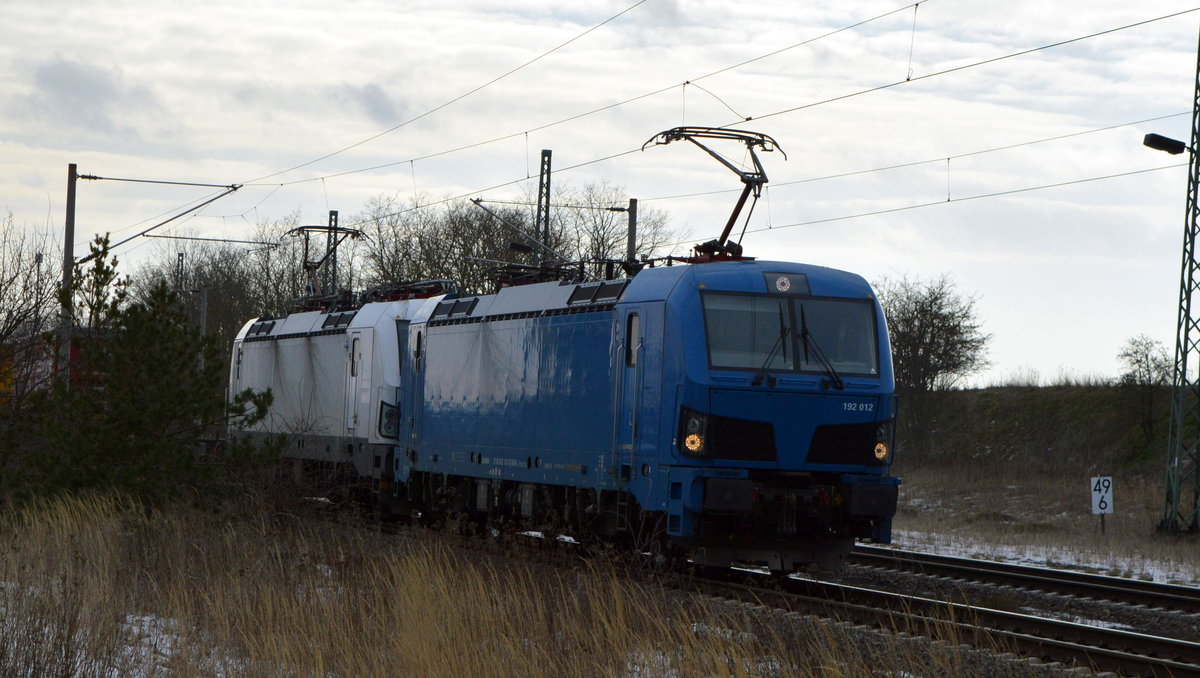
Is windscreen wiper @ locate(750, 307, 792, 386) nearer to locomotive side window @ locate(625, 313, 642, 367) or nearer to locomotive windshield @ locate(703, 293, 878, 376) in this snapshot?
locomotive windshield @ locate(703, 293, 878, 376)

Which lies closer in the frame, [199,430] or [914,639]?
[914,639]

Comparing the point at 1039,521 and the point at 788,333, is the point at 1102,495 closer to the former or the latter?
the point at 1039,521

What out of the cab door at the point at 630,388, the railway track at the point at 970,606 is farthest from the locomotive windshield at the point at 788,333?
the railway track at the point at 970,606

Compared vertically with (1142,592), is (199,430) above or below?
above

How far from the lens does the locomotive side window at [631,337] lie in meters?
14.2

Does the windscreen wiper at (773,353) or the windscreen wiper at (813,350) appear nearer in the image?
the windscreen wiper at (773,353)

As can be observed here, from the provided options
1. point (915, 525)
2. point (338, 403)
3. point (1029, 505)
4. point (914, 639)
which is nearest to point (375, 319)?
point (338, 403)

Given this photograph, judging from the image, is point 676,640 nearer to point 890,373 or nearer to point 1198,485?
point 890,373

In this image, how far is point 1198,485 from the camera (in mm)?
21516

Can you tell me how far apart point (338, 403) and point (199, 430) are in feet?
19.0

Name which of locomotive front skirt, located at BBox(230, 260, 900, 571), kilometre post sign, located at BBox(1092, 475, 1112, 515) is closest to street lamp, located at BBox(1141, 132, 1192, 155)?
kilometre post sign, located at BBox(1092, 475, 1112, 515)

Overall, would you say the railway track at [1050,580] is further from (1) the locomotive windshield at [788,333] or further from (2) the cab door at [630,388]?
(2) the cab door at [630,388]

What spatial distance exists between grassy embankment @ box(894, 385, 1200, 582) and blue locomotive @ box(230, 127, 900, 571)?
563 centimetres

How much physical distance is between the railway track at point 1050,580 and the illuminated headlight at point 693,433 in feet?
12.7
